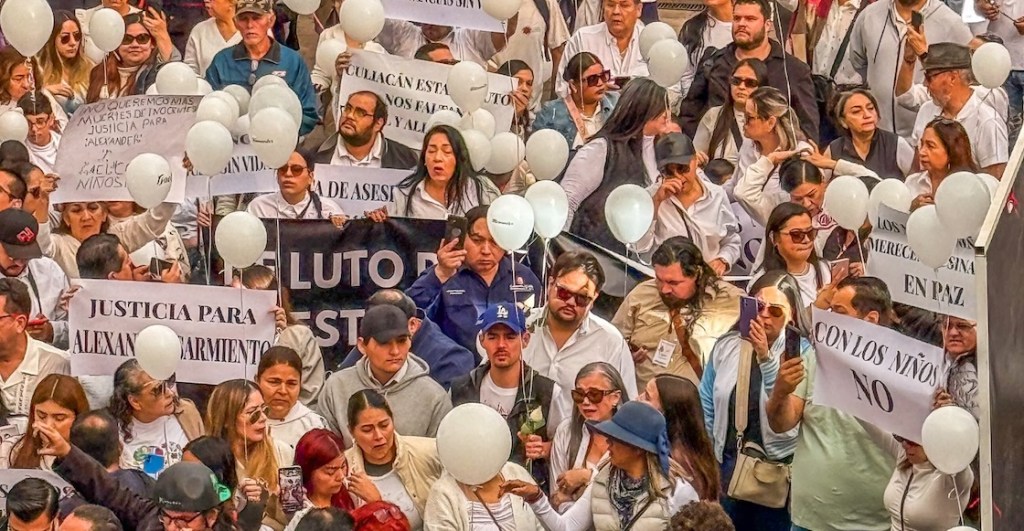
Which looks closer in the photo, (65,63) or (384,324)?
(384,324)

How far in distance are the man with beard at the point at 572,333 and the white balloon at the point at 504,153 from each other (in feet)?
3.07

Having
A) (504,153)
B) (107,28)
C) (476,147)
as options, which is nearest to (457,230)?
(476,147)

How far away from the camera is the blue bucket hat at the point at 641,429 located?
759 cm

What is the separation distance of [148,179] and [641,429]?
2482 millimetres

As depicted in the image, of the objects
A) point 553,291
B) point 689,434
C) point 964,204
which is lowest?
point 689,434

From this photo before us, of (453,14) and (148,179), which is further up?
(453,14)

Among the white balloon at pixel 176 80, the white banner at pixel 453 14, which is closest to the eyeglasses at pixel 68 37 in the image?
the white balloon at pixel 176 80

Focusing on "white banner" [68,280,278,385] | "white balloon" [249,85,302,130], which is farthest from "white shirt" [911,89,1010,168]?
"white banner" [68,280,278,385]

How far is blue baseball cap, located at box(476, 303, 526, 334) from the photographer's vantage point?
8.40 metres

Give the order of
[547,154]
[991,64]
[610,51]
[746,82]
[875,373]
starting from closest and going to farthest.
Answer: [875,373] < [991,64] < [547,154] < [746,82] < [610,51]

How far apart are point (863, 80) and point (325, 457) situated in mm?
3817

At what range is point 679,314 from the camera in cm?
856

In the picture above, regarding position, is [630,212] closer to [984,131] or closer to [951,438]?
[984,131]

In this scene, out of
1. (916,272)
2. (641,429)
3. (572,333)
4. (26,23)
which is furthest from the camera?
(26,23)
